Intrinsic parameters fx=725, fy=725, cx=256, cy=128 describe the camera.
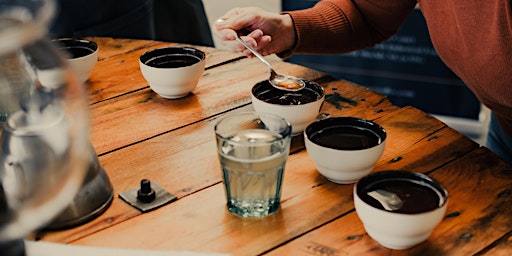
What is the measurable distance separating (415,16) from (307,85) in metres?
1.85

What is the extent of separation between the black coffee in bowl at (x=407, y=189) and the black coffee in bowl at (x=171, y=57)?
22.6 inches

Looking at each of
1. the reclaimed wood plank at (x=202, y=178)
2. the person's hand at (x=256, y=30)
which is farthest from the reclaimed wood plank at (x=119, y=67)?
the reclaimed wood plank at (x=202, y=178)

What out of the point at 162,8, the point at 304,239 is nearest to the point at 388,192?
the point at 304,239

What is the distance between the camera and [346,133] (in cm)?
120

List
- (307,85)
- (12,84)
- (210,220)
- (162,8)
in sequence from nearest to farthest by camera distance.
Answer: (12,84) → (210,220) → (307,85) → (162,8)

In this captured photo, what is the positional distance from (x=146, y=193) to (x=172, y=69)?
37cm

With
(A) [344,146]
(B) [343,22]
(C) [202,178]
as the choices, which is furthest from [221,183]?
(B) [343,22]

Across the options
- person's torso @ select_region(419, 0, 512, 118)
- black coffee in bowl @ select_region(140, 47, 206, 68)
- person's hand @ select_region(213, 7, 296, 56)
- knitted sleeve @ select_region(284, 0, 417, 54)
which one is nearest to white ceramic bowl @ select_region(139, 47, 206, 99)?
black coffee in bowl @ select_region(140, 47, 206, 68)

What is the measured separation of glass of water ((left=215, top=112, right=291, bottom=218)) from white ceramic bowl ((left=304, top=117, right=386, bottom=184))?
8cm

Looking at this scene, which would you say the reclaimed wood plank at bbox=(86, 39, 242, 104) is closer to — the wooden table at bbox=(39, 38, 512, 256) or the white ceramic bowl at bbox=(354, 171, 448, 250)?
the wooden table at bbox=(39, 38, 512, 256)

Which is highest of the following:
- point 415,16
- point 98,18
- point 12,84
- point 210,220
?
point 12,84

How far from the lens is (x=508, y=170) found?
1201 millimetres

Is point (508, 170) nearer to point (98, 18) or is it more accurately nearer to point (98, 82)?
point (98, 82)

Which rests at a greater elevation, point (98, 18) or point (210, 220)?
point (210, 220)
